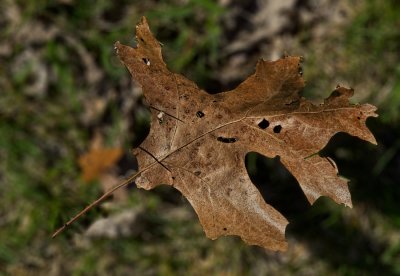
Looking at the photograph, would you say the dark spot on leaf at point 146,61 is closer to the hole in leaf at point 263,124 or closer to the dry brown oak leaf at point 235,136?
the dry brown oak leaf at point 235,136

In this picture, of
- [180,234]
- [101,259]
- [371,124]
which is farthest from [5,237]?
[371,124]

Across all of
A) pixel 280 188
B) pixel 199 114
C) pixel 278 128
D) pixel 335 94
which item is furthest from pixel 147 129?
pixel 335 94

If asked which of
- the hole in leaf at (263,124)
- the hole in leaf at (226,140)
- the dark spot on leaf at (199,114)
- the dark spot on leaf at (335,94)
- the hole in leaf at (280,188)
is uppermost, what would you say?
the dark spot on leaf at (335,94)

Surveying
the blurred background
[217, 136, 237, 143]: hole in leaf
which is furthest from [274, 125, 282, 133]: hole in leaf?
the blurred background

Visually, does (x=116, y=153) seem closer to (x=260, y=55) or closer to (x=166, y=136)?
(x=260, y=55)

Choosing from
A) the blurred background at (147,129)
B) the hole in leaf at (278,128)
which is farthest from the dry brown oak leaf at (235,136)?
the blurred background at (147,129)

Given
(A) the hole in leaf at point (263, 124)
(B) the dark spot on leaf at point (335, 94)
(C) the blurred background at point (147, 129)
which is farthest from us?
(C) the blurred background at point (147, 129)
